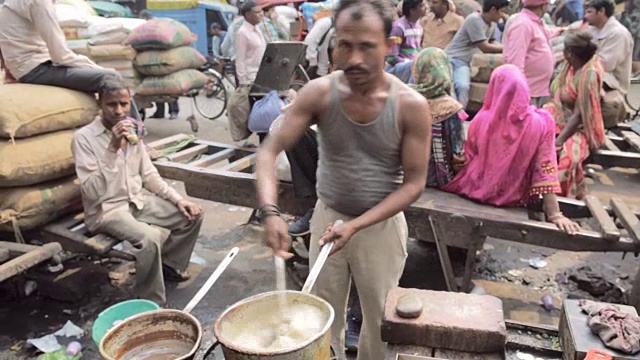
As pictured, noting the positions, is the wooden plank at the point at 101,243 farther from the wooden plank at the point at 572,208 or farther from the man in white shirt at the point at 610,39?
the man in white shirt at the point at 610,39

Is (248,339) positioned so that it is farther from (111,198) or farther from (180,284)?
(180,284)

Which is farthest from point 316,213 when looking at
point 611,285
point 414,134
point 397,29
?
point 397,29

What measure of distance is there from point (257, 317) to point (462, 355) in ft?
2.43

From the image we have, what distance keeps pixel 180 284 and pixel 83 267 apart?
0.83 meters

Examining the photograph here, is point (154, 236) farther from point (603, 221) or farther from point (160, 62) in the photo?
point (160, 62)

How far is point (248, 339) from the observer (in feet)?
4.86

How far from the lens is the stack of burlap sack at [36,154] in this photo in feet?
11.3

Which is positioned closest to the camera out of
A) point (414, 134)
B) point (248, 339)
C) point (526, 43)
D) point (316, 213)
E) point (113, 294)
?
point (248, 339)

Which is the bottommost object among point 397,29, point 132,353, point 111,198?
point 111,198

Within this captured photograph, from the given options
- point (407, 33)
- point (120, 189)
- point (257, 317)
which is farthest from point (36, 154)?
point (407, 33)

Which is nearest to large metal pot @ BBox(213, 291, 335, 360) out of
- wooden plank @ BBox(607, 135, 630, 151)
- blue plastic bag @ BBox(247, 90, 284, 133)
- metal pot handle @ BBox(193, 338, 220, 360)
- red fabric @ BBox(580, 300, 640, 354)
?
metal pot handle @ BBox(193, 338, 220, 360)

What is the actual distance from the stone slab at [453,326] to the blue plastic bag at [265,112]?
10.0 ft

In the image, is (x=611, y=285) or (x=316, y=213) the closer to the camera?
(x=316, y=213)

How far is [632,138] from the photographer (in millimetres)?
6008
